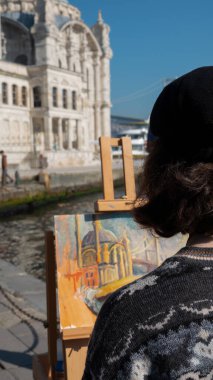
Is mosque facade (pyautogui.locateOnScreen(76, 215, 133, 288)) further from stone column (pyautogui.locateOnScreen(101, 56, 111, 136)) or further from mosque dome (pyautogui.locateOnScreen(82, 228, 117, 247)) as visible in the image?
stone column (pyautogui.locateOnScreen(101, 56, 111, 136))

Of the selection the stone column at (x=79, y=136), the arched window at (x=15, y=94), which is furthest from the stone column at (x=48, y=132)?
the stone column at (x=79, y=136)

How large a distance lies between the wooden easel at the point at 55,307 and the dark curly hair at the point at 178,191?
73.8 inches

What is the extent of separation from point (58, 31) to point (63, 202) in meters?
24.7

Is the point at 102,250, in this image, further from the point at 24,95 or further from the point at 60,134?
the point at 60,134

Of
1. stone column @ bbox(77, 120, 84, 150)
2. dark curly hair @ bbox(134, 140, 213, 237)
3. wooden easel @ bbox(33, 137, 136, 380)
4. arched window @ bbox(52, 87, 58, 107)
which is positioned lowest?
wooden easel @ bbox(33, 137, 136, 380)

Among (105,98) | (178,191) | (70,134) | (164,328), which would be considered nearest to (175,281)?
(164,328)

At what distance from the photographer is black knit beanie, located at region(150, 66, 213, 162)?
123cm

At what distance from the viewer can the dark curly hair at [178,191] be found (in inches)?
49.6

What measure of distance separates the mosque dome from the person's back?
212 cm

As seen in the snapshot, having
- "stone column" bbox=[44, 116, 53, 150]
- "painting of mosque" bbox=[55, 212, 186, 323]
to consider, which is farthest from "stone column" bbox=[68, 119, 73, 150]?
"painting of mosque" bbox=[55, 212, 186, 323]

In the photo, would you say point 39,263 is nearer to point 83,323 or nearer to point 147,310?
point 83,323

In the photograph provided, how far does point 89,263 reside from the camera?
11.4 feet

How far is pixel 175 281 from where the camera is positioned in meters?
1.20

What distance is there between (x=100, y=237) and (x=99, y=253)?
0.37 ft
